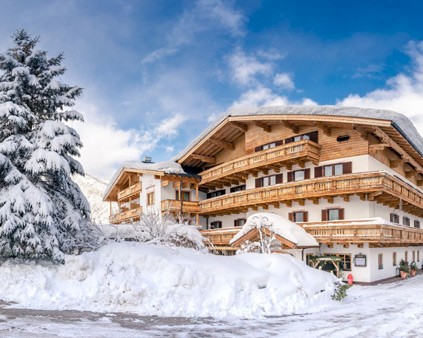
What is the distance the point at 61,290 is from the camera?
1265 cm

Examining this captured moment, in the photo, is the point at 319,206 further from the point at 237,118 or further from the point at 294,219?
the point at 237,118

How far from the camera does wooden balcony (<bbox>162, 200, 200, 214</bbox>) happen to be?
36.6 meters

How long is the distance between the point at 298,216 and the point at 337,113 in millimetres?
8344

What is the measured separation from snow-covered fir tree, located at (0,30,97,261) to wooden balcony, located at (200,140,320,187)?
55.5 ft

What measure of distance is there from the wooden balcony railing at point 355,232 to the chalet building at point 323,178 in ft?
0.20

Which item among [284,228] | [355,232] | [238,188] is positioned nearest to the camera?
[355,232]

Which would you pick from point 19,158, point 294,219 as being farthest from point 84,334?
point 294,219

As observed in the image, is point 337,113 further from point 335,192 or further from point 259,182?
point 259,182

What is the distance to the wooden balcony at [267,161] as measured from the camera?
92.4 ft

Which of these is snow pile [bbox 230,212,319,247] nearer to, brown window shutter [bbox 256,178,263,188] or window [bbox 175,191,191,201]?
brown window shutter [bbox 256,178,263,188]

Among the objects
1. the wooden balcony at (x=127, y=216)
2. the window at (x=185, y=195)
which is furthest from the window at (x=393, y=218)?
the wooden balcony at (x=127, y=216)

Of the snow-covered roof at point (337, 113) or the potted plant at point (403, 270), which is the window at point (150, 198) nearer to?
the snow-covered roof at point (337, 113)

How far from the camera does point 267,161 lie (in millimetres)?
30672

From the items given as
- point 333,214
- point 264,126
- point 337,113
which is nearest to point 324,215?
point 333,214
